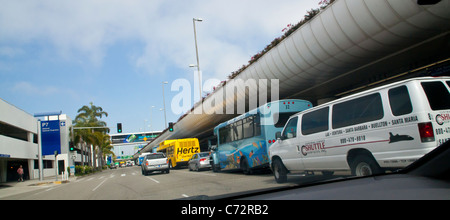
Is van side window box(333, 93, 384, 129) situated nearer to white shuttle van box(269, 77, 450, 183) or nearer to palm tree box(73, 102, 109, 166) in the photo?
white shuttle van box(269, 77, 450, 183)

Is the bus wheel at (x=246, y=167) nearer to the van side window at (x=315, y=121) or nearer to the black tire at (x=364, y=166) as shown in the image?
the van side window at (x=315, y=121)

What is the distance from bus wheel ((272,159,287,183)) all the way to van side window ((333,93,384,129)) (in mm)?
2762

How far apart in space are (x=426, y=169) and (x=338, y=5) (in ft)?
33.1

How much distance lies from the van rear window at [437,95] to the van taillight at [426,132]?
1.19ft

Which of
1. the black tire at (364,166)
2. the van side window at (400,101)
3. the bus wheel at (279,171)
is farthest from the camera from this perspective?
the bus wheel at (279,171)

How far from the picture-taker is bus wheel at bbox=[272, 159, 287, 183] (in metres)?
9.70

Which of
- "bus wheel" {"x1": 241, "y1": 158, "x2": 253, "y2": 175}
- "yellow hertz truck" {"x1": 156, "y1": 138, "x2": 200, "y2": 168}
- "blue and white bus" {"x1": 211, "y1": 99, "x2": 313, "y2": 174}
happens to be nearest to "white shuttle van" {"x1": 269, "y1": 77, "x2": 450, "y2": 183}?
"blue and white bus" {"x1": 211, "y1": 99, "x2": 313, "y2": 174}

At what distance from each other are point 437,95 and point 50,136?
35.6 meters

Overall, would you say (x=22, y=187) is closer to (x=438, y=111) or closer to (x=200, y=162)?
(x=200, y=162)

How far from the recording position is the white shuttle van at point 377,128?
5.72 meters

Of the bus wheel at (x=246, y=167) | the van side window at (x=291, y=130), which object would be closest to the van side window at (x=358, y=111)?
the van side window at (x=291, y=130)
